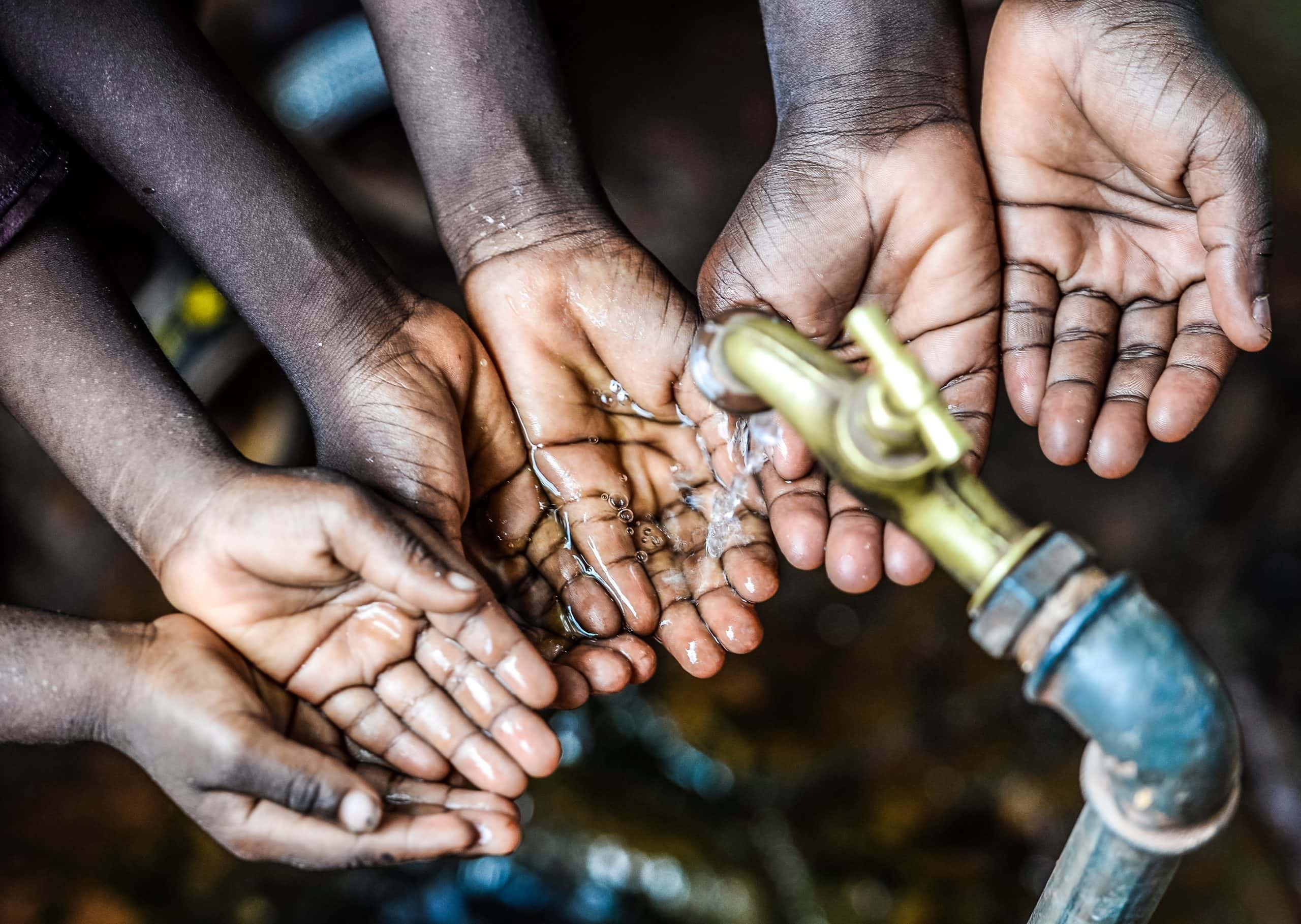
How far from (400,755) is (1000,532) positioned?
3.37 feet

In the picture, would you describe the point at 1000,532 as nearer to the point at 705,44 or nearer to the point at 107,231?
the point at 107,231

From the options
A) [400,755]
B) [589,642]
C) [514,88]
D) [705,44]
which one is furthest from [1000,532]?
[705,44]

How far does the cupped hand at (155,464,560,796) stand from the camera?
142cm

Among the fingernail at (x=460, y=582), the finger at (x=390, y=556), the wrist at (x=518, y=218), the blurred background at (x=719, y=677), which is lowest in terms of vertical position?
the blurred background at (x=719, y=677)

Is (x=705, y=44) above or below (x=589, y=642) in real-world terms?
above

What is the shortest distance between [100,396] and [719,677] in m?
1.82

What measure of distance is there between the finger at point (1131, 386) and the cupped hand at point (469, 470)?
929mm

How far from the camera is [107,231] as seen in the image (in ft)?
8.42

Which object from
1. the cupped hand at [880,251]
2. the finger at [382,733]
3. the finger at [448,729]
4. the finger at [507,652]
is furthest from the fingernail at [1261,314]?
the finger at [382,733]

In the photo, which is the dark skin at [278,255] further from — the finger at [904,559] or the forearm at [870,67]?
the forearm at [870,67]

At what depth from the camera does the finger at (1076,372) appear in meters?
1.73

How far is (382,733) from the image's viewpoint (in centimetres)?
155

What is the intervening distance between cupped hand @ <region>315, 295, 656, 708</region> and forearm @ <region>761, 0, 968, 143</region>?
910 mm

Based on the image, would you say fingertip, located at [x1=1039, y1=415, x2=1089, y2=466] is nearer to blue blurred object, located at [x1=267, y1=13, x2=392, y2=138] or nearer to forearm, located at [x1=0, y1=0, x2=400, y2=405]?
forearm, located at [x1=0, y1=0, x2=400, y2=405]
